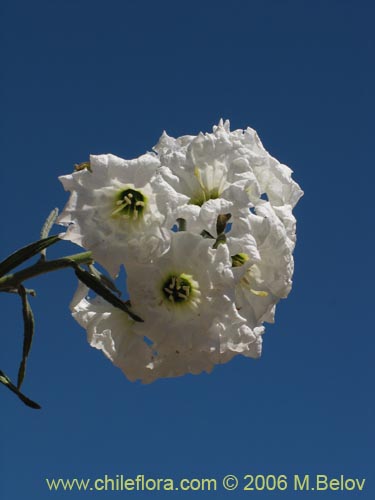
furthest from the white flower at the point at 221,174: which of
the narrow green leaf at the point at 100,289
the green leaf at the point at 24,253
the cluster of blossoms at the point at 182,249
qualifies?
the green leaf at the point at 24,253

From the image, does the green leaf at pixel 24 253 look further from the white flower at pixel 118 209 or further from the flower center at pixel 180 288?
the flower center at pixel 180 288

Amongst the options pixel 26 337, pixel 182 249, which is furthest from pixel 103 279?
pixel 182 249

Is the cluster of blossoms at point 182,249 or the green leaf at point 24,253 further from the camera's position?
the green leaf at point 24,253

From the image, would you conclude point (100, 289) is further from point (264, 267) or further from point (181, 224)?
point (264, 267)

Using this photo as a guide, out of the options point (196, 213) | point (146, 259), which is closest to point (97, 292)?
point (146, 259)

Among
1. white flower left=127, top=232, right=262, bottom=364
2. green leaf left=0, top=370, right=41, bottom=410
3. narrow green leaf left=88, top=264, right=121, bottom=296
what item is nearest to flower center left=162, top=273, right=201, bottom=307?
white flower left=127, top=232, right=262, bottom=364

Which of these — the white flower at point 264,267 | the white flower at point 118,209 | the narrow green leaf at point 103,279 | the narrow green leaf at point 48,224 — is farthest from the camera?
the narrow green leaf at point 48,224

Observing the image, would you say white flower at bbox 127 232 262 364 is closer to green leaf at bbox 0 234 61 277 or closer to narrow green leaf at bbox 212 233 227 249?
narrow green leaf at bbox 212 233 227 249
